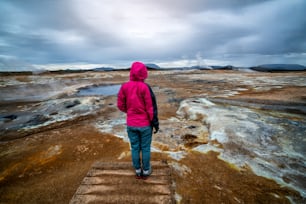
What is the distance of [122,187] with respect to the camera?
3.00m

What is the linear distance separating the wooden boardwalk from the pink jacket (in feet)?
3.92

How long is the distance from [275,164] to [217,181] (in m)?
1.82

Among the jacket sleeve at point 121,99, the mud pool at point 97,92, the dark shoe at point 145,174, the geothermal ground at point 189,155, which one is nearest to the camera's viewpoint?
the jacket sleeve at point 121,99

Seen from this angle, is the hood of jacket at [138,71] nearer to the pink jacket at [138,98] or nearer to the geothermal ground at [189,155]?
the pink jacket at [138,98]

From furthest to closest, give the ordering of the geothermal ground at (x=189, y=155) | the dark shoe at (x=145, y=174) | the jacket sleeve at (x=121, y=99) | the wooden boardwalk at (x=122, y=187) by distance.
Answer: the geothermal ground at (x=189, y=155) < the dark shoe at (x=145, y=174) < the jacket sleeve at (x=121, y=99) < the wooden boardwalk at (x=122, y=187)

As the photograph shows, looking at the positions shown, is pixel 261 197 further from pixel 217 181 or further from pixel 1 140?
pixel 1 140

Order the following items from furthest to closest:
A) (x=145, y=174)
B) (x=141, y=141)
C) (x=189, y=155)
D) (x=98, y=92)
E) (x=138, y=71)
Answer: (x=98, y=92), (x=189, y=155), (x=145, y=174), (x=141, y=141), (x=138, y=71)

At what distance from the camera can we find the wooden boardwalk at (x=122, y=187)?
2.74 m

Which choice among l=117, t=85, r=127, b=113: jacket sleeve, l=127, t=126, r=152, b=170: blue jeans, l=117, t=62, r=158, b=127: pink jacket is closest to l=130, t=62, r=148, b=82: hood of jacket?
l=117, t=62, r=158, b=127: pink jacket

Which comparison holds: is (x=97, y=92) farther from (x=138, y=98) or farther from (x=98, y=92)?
(x=138, y=98)

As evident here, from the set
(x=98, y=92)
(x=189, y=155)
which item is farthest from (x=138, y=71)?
(x=98, y=92)

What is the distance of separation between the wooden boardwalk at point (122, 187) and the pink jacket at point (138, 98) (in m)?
1.19

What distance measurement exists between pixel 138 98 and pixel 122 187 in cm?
175

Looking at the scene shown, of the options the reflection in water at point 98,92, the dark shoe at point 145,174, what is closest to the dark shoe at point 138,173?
the dark shoe at point 145,174
